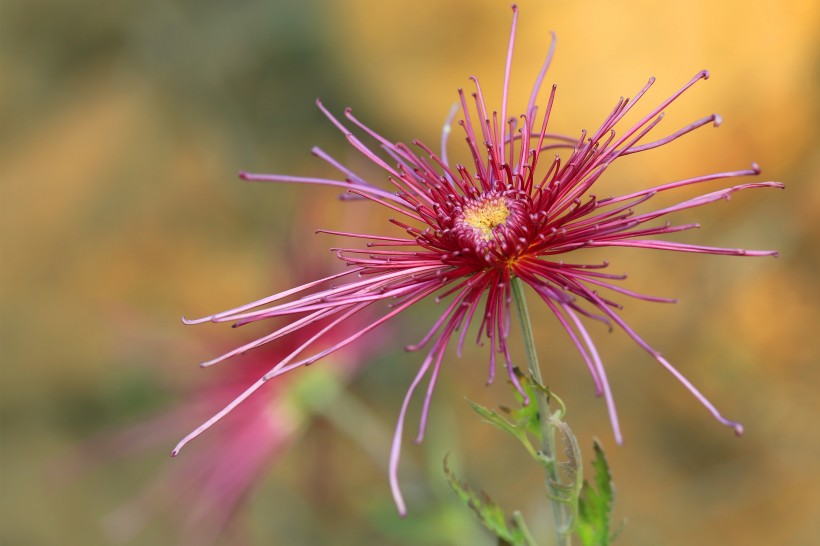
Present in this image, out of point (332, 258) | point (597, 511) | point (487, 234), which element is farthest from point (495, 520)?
point (332, 258)

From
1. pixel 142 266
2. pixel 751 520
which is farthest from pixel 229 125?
pixel 751 520

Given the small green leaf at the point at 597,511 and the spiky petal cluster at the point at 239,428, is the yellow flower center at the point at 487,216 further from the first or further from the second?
the spiky petal cluster at the point at 239,428

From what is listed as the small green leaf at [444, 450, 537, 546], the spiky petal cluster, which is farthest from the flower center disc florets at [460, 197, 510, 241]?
the spiky petal cluster

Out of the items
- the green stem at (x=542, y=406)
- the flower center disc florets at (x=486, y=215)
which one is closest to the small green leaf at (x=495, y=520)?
the green stem at (x=542, y=406)

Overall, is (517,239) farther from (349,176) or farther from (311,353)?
(311,353)

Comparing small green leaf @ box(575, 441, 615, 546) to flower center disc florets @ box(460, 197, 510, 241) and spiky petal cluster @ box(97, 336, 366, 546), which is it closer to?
flower center disc florets @ box(460, 197, 510, 241)

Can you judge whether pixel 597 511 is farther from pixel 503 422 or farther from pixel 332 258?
pixel 332 258
